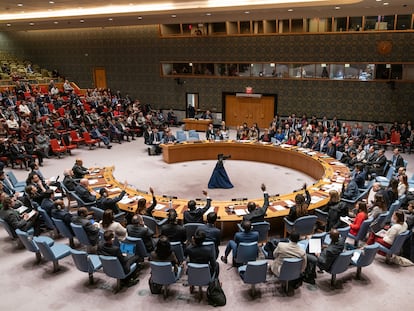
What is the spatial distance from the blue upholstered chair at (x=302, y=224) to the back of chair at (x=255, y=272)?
1819 millimetres

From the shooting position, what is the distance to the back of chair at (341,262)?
645cm

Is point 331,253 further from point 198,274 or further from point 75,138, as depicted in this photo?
point 75,138

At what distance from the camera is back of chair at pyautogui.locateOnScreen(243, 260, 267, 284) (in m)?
6.06

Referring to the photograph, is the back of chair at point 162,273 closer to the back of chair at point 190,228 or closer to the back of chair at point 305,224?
the back of chair at point 190,228

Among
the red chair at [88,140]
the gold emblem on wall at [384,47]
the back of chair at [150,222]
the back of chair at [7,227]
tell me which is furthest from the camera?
the gold emblem on wall at [384,47]

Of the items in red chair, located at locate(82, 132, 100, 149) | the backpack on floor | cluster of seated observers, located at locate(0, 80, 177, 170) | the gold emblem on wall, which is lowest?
the backpack on floor

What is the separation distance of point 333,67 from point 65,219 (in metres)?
16.7

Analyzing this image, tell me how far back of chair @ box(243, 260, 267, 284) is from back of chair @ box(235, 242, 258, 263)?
1.88 ft

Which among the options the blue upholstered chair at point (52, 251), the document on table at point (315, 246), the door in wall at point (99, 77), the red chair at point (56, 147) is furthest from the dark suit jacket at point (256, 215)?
the door in wall at point (99, 77)

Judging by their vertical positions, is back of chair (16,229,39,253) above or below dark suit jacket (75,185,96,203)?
below

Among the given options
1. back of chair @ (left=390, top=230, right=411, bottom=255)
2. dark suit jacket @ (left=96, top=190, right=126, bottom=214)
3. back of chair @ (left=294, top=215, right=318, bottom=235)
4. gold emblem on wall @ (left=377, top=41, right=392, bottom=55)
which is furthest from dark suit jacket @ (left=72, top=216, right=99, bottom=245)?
gold emblem on wall @ (left=377, top=41, right=392, bottom=55)

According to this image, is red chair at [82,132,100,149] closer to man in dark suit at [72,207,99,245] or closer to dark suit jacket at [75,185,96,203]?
dark suit jacket at [75,185,96,203]

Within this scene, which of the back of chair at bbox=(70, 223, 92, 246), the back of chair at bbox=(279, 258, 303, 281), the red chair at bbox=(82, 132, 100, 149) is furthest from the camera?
the red chair at bbox=(82, 132, 100, 149)

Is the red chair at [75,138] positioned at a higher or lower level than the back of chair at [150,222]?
higher
